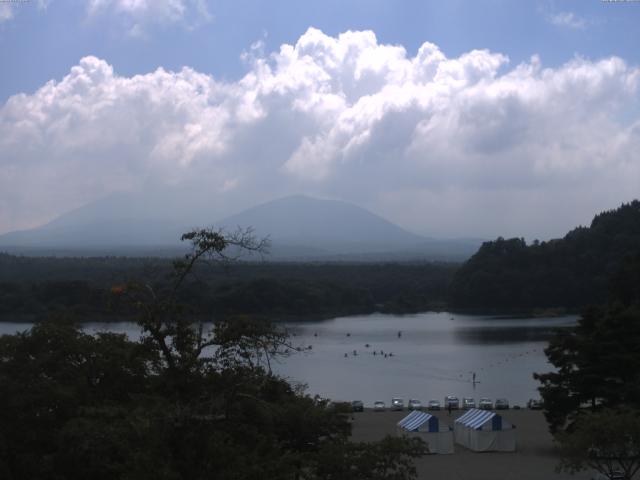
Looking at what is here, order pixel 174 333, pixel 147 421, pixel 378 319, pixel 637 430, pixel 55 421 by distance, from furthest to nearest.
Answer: pixel 378 319
pixel 637 430
pixel 55 421
pixel 174 333
pixel 147 421

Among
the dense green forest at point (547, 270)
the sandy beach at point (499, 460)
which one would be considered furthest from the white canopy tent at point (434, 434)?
the dense green forest at point (547, 270)

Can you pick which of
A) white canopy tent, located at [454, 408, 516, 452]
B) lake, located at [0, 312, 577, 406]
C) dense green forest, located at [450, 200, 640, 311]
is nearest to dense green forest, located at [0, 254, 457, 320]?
lake, located at [0, 312, 577, 406]

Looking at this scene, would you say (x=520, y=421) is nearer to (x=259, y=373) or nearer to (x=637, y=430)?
(x=637, y=430)

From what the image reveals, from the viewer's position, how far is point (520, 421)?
39.2ft

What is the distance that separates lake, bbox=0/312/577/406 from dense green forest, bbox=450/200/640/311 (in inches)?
118

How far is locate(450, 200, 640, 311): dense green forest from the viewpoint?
37094mm

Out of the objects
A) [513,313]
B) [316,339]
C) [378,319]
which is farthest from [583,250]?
[316,339]

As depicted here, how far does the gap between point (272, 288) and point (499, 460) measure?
25.4m

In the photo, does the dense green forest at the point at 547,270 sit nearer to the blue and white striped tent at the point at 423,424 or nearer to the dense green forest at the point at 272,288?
the dense green forest at the point at 272,288

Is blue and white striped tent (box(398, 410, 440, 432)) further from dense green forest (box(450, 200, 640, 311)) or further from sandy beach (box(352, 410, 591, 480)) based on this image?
dense green forest (box(450, 200, 640, 311))

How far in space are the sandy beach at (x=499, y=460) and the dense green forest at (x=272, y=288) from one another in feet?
33.4

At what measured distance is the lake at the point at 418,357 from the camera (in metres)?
17.6

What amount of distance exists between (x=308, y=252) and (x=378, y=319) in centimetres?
8630

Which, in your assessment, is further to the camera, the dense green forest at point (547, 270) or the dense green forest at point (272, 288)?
the dense green forest at point (547, 270)
